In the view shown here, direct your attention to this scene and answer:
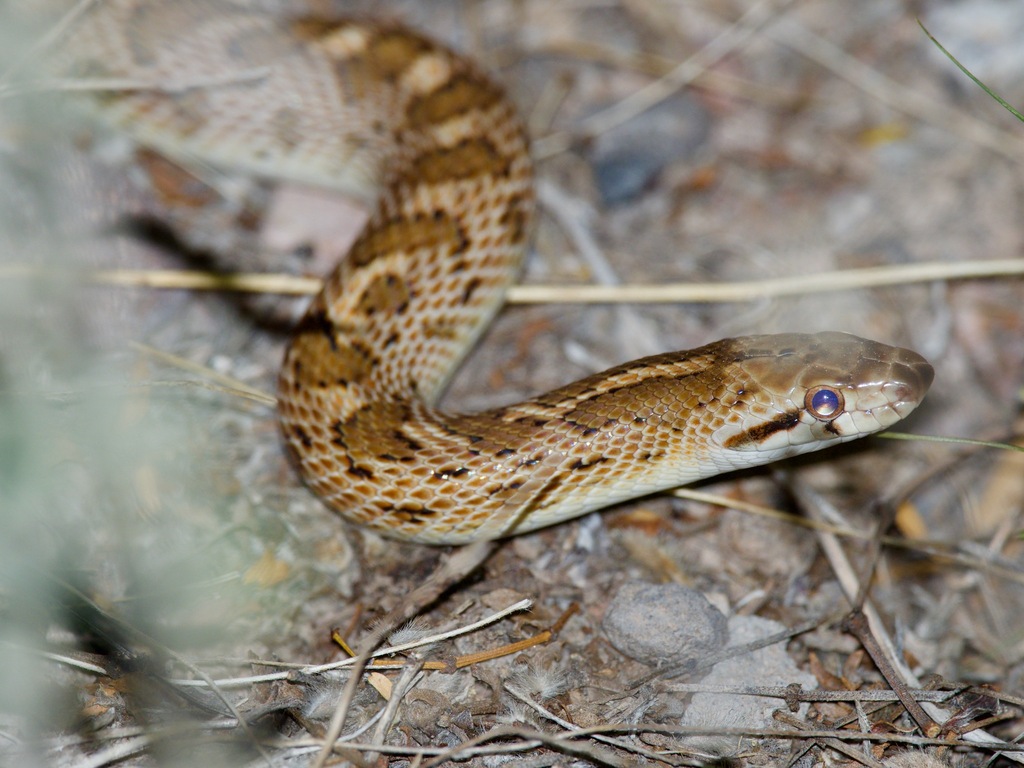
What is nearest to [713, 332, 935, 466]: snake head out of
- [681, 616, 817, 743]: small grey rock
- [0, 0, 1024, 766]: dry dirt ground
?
[0, 0, 1024, 766]: dry dirt ground

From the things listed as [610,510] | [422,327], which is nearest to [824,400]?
[610,510]

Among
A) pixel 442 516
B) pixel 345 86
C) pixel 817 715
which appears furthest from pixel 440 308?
pixel 817 715

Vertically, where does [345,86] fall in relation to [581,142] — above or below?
above

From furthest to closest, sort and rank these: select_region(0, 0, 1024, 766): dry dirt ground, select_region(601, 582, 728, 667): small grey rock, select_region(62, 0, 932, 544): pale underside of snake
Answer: select_region(62, 0, 932, 544): pale underside of snake, select_region(601, 582, 728, 667): small grey rock, select_region(0, 0, 1024, 766): dry dirt ground

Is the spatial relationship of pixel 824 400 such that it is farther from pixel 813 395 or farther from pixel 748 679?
pixel 748 679

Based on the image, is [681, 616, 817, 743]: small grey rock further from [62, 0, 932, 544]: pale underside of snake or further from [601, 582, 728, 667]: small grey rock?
[62, 0, 932, 544]: pale underside of snake

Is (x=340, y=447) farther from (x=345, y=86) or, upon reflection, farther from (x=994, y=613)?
(x=994, y=613)

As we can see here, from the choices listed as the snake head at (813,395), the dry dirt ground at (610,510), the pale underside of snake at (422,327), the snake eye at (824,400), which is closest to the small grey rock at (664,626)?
the dry dirt ground at (610,510)
